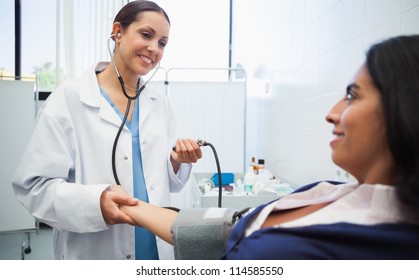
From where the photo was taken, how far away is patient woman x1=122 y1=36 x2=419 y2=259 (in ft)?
1.37

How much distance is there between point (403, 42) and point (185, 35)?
1.65 meters

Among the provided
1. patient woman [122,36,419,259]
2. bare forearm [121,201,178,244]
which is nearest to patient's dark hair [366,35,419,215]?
patient woman [122,36,419,259]

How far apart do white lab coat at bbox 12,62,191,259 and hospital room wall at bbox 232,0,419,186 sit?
0.66 meters

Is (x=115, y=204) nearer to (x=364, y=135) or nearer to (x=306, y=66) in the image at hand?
(x=364, y=135)

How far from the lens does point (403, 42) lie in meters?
0.46

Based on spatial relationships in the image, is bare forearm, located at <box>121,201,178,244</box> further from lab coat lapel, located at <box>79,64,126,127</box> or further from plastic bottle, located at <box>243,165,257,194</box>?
plastic bottle, located at <box>243,165,257,194</box>

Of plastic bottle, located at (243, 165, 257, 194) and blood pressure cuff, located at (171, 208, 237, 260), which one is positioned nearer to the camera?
blood pressure cuff, located at (171, 208, 237, 260)

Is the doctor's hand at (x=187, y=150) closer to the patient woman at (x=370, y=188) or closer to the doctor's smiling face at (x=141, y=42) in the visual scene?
the doctor's smiling face at (x=141, y=42)

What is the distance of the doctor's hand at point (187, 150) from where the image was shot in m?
0.89

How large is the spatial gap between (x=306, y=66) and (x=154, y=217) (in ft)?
3.61

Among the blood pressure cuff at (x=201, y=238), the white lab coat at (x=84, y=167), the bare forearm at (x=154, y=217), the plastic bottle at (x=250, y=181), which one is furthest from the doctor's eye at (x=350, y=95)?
the plastic bottle at (x=250, y=181)

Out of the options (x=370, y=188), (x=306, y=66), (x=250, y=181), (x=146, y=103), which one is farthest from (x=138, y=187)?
(x=306, y=66)
